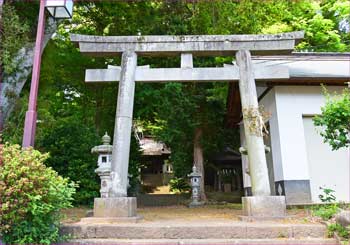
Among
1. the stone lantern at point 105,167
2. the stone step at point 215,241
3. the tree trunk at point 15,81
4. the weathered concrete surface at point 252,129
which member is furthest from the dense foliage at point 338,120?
the tree trunk at point 15,81

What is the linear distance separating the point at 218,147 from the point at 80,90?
755cm

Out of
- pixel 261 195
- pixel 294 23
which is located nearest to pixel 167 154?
pixel 294 23

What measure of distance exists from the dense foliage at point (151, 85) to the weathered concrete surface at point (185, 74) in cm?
342

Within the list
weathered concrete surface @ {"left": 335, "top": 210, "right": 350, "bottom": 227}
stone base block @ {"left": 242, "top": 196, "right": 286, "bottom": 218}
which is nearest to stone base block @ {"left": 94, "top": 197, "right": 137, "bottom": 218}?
stone base block @ {"left": 242, "top": 196, "right": 286, "bottom": 218}

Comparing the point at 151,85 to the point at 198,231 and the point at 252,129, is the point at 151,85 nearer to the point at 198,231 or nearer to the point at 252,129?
the point at 252,129

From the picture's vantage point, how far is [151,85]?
13.3 meters

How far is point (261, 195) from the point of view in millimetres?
6590

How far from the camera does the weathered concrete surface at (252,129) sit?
6.71 meters

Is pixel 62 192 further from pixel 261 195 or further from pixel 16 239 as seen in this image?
pixel 261 195

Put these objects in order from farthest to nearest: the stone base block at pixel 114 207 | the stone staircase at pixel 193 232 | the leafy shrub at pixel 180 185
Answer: the leafy shrub at pixel 180 185, the stone base block at pixel 114 207, the stone staircase at pixel 193 232

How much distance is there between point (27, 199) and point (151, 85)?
9224mm

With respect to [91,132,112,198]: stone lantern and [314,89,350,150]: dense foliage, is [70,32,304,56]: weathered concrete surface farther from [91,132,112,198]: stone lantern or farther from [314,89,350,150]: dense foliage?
[91,132,112,198]: stone lantern

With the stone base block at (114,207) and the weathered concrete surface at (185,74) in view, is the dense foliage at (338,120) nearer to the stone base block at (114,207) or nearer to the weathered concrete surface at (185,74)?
the weathered concrete surface at (185,74)

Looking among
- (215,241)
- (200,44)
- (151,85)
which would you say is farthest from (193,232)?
(151,85)
